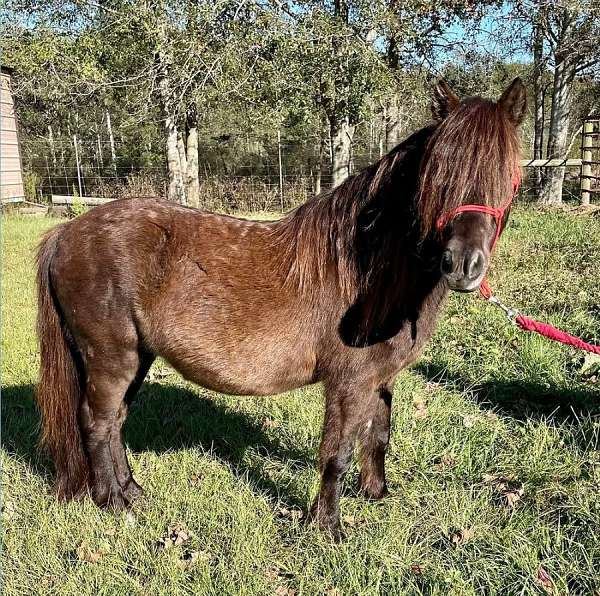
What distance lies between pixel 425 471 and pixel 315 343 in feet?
3.85

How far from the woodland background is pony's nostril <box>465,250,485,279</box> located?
386 cm

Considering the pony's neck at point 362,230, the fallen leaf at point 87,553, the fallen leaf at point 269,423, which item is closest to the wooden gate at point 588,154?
the fallen leaf at point 269,423

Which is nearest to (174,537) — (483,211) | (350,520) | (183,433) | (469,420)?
(350,520)

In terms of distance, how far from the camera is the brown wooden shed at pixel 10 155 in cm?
1533

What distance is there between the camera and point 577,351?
4.35 metres

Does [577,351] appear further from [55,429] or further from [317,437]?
[55,429]

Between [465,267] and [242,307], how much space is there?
116cm

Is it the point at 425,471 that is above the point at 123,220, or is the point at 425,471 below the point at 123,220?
below

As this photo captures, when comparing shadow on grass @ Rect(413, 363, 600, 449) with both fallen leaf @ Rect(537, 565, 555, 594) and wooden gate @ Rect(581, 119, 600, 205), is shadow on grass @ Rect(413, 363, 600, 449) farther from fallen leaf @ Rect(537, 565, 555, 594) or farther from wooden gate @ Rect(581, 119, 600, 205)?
wooden gate @ Rect(581, 119, 600, 205)

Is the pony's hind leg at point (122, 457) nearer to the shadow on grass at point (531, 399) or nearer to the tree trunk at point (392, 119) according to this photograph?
the shadow on grass at point (531, 399)

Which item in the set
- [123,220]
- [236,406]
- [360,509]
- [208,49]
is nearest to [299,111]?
[208,49]

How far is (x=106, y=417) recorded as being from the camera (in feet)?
9.45

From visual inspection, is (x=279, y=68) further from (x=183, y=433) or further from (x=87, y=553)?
(x=87, y=553)

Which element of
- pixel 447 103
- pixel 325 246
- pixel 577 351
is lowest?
pixel 577 351
